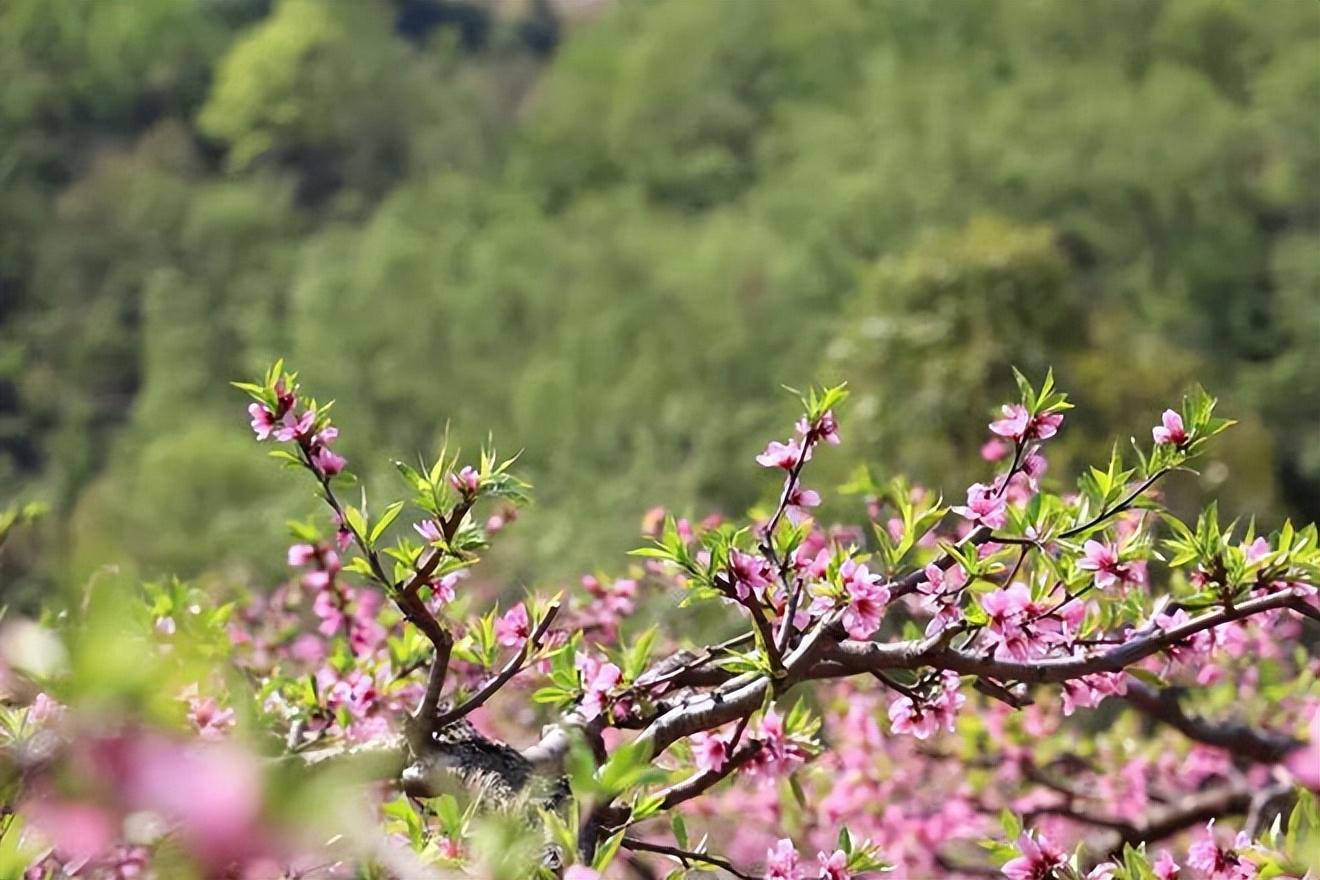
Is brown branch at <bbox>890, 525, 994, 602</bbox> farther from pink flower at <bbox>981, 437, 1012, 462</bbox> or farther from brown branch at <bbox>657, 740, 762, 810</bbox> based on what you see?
pink flower at <bbox>981, 437, 1012, 462</bbox>

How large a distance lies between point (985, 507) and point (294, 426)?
0.63 metres

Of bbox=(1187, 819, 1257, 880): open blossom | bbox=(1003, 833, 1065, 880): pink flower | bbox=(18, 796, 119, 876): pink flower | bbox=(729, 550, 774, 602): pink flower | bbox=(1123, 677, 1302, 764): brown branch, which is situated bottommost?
bbox=(18, 796, 119, 876): pink flower

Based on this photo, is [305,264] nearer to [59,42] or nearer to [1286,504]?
[59,42]

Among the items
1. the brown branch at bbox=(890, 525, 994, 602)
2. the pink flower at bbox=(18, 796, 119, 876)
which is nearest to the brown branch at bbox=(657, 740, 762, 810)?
the brown branch at bbox=(890, 525, 994, 602)

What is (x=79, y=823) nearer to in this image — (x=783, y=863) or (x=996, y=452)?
(x=783, y=863)

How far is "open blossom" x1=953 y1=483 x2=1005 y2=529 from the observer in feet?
3.74

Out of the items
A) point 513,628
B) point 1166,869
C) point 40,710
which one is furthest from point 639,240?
point 40,710

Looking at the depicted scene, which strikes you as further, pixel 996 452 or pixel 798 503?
pixel 996 452

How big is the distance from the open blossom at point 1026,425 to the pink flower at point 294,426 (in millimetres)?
616

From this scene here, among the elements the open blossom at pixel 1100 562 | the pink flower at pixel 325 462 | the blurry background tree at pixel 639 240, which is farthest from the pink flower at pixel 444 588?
the blurry background tree at pixel 639 240

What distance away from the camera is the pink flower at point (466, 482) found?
3.48 feet

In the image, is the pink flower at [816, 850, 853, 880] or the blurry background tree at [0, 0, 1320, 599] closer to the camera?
the pink flower at [816, 850, 853, 880]

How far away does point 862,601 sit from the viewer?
109 cm

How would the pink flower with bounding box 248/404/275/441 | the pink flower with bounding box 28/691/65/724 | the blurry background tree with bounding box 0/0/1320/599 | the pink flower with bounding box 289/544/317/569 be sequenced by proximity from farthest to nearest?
the blurry background tree with bounding box 0/0/1320/599 → the pink flower with bounding box 289/544/317/569 → the pink flower with bounding box 248/404/275/441 → the pink flower with bounding box 28/691/65/724
